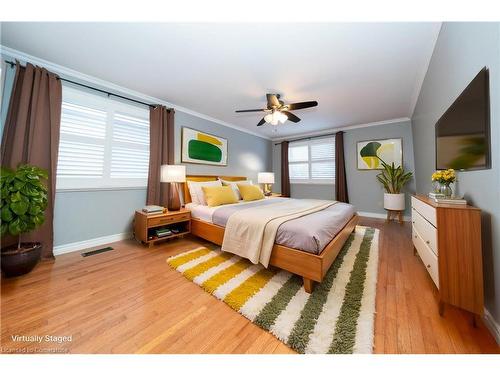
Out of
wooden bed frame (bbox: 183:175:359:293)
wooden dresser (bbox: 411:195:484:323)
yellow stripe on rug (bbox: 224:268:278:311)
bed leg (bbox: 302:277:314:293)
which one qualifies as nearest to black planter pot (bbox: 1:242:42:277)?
yellow stripe on rug (bbox: 224:268:278:311)

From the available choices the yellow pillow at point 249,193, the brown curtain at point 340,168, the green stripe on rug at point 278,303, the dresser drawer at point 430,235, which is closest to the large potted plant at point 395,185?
the brown curtain at point 340,168

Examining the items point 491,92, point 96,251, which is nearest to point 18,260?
point 96,251

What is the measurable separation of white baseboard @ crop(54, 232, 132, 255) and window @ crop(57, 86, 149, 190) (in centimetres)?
74

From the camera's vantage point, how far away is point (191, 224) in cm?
292

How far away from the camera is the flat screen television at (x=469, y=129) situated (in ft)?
3.58

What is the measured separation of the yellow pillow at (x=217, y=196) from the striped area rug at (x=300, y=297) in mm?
821

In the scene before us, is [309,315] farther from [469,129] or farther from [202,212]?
[202,212]

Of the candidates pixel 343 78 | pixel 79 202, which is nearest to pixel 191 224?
pixel 79 202

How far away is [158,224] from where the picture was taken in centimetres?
261

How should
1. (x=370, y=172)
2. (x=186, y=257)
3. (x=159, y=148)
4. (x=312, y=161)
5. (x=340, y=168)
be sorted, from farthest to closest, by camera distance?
1. (x=312, y=161)
2. (x=340, y=168)
3. (x=370, y=172)
4. (x=159, y=148)
5. (x=186, y=257)

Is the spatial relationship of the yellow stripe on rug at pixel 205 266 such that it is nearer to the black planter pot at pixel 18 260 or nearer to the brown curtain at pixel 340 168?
the black planter pot at pixel 18 260

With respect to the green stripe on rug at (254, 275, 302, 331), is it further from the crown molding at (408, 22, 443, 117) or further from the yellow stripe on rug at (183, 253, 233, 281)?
the crown molding at (408, 22, 443, 117)

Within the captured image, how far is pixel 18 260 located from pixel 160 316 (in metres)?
1.60
